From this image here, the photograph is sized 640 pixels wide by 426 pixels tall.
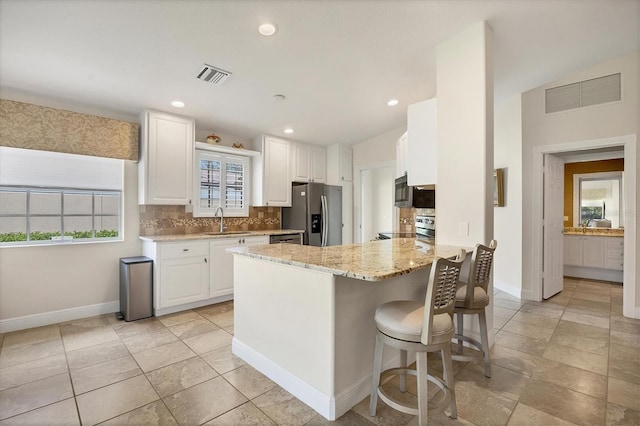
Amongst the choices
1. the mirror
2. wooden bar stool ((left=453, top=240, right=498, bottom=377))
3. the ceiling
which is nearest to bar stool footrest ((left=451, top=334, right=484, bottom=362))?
wooden bar stool ((left=453, top=240, right=498, bottom=377))

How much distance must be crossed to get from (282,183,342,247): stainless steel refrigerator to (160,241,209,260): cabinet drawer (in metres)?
1.71

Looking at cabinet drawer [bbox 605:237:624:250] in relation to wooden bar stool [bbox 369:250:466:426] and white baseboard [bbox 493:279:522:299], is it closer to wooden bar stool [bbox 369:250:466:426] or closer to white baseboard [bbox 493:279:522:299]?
white baseboard [bbox 493:279:522:299]

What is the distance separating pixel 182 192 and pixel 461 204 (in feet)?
10.9

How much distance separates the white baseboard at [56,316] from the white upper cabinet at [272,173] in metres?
2.38

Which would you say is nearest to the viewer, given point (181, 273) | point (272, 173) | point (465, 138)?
point (465, 138)

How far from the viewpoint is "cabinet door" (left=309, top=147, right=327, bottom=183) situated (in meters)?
5.42

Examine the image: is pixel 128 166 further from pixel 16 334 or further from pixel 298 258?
pixel 298 258

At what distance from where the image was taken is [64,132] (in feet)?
10.3

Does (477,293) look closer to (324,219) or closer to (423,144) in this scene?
(423,144)

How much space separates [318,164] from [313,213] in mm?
1086

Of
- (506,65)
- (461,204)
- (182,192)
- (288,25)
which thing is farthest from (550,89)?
(182,192)

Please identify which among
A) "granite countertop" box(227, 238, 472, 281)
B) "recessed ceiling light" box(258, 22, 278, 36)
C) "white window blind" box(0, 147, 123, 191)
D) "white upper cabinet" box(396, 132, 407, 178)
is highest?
"recessed ceiling light" box(258, 22, 278, 36)

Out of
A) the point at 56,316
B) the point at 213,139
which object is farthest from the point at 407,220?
the point at 56,316

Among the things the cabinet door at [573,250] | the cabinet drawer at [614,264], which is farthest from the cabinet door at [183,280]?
the cabinet drawer at [614,264]
